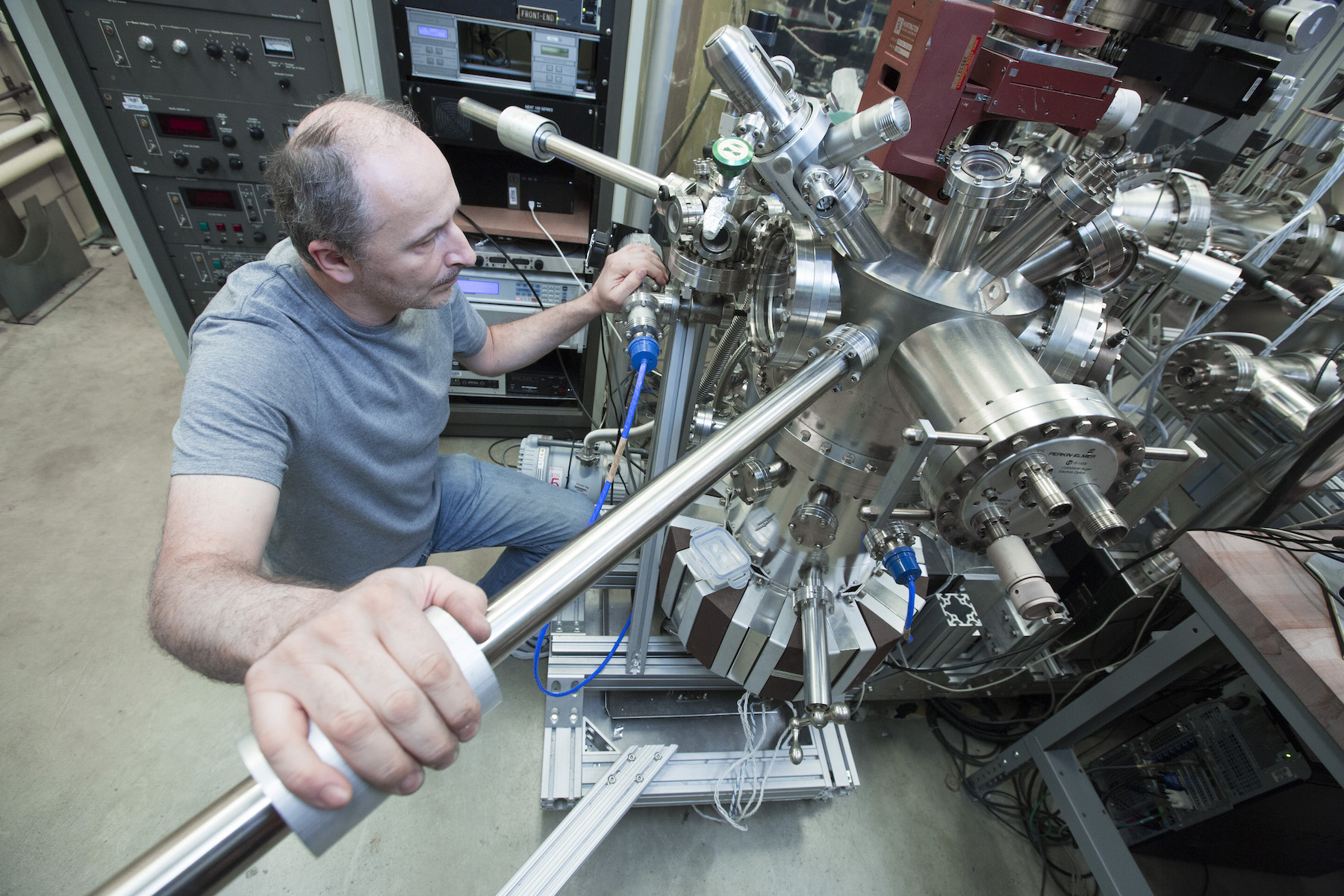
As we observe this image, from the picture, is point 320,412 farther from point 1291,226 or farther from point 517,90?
point 1291,226

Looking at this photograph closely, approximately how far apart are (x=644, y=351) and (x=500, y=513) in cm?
70

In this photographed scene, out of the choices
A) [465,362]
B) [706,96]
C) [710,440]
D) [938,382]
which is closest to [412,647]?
[710,440]

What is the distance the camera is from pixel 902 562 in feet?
2.66

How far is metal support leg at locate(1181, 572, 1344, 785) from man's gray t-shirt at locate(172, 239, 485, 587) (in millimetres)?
1280

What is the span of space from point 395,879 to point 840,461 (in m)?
1.16

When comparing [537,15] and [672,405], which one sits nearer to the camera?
[672,405]

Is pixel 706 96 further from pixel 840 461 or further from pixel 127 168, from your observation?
pixel 127 168

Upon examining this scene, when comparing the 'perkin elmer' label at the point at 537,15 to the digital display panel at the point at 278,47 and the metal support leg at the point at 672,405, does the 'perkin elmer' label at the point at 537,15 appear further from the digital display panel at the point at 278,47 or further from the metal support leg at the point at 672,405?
the metal support leg at the point at 672,405

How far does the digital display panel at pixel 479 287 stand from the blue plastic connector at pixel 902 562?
136cm

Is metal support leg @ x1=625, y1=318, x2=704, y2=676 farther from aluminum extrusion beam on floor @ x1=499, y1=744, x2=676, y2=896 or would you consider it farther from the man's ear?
the man's ear

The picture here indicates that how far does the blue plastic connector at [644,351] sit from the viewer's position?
2.61 ft

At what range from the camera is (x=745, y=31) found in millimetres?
575

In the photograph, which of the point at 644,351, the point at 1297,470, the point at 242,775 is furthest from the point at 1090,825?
the point at 242,775

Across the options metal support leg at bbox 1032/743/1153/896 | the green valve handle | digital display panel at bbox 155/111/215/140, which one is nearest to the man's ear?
the green valve handle
